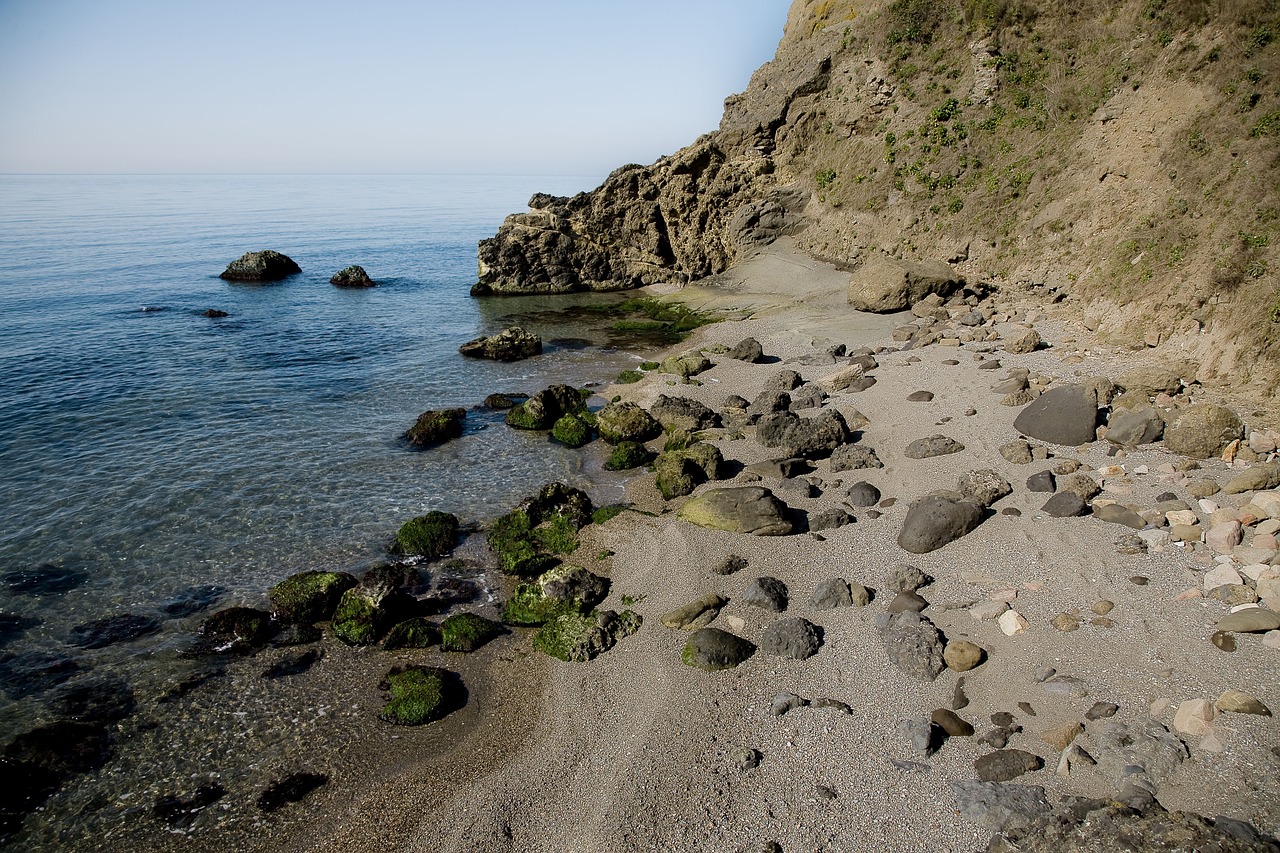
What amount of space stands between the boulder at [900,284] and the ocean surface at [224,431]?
10938 millimetres

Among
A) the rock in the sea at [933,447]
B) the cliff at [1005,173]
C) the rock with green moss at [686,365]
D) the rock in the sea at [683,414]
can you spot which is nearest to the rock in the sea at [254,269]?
the cliff at [1005,173]

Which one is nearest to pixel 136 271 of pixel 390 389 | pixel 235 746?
pixel 390 389

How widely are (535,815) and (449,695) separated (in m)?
3.09

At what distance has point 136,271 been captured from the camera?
52500 millimetres

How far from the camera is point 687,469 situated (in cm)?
1761

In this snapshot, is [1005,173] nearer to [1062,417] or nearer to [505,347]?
[1062,417]

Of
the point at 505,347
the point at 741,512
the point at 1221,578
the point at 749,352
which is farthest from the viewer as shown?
the point at 505,347

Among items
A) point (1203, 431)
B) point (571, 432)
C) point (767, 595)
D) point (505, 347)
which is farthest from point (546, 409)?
point (1203, 431)

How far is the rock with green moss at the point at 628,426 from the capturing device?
21.5m

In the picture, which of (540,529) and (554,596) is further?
(540,529)

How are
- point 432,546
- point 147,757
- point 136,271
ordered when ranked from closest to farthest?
point 147,757 < point 432,546 < point 136,271

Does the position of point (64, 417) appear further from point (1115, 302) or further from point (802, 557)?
point (1115, 302)

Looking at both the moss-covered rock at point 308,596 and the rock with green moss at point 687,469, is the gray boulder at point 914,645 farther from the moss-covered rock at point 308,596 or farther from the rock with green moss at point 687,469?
the moss-covered rock at point 308,596

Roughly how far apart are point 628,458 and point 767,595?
832 cm
